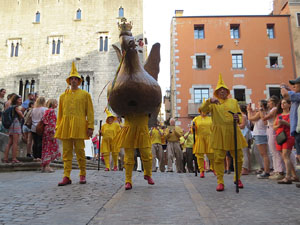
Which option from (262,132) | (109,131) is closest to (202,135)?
(262,132)

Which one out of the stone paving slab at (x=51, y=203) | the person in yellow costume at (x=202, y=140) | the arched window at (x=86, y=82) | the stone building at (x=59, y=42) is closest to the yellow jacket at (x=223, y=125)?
the stone paving slab at (x=51, y=203)

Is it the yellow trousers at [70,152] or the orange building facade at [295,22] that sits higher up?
the orange building facade at [295,22]

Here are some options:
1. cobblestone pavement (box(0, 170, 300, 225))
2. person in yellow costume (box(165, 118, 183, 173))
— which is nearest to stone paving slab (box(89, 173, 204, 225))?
cobblestone pavement (box(0, 170, 300, 225))

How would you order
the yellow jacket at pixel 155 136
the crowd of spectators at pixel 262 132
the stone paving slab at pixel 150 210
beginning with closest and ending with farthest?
the stone paving slab at pixel 150 210
the crowd of spectators at pixel 262 132
the yellow jacket at pixel 155 136

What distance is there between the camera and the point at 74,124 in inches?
209

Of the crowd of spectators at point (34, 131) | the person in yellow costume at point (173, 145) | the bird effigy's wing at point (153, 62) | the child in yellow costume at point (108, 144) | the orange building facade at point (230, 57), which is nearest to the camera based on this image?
the bird effigy's wing at point (153, 62)

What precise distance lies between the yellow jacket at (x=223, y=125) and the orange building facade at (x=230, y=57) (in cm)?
1905

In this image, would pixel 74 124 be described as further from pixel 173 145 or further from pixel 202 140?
pixel 173 145

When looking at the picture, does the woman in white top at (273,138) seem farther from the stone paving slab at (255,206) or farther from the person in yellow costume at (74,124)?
the person in yellow costume at (74,124)

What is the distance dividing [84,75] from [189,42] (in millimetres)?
11810

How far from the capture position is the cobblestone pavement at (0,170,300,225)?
2.81m

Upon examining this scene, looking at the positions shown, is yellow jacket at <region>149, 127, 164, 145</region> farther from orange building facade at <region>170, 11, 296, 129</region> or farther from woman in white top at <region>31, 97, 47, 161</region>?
orange building facade at <region>170, 11, 296, 129</region>

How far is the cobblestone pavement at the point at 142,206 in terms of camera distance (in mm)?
2812

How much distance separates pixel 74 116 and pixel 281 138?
14.1ft
